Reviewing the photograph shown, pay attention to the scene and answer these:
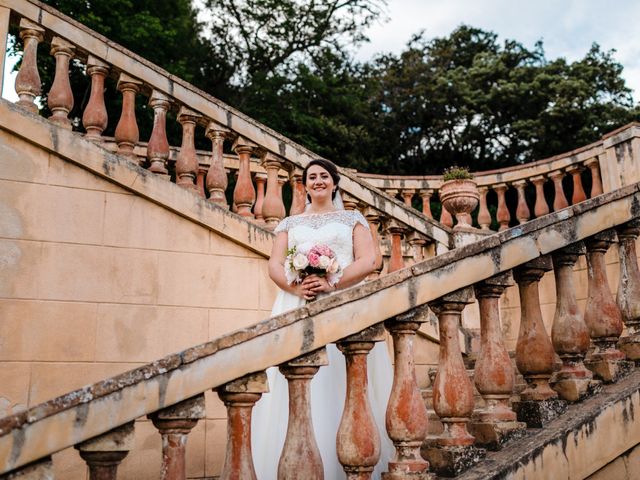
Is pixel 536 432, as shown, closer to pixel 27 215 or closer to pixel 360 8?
pixel 27 215

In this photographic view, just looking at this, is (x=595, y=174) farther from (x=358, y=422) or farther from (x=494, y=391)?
(x=358, y=422)

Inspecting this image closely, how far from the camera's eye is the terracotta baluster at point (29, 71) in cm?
470

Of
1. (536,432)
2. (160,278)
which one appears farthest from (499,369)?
(160,278)

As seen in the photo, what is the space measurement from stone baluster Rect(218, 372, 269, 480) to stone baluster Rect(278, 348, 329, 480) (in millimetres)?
124

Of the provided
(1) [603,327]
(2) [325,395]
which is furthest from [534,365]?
(2) [325,395]

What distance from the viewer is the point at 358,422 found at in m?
2.46

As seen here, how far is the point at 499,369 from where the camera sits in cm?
278

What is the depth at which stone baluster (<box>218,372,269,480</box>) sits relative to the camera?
2285mm

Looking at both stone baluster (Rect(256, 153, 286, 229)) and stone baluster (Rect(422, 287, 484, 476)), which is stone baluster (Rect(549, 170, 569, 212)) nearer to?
stone baluster (Rect(256, 153, 286, 229))

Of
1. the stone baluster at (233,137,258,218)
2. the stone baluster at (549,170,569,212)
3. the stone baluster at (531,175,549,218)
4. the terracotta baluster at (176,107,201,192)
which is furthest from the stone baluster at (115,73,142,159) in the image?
the stone baluster at (549,170,569,212)

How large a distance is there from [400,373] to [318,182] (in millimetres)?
1757

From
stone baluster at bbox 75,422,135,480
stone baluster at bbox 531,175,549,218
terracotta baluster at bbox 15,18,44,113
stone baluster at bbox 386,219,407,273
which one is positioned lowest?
stone baluster at bbox 75,422,135,480

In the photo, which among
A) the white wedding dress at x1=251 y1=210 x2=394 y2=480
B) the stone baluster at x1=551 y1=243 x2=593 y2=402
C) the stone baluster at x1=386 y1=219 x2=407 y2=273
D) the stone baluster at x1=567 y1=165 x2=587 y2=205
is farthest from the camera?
the stone baluster at x1=567 y1=165 x2=587 y2=205

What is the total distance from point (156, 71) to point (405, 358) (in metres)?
3.52
